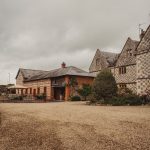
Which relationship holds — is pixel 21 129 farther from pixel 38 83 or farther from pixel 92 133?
pixel 38 83

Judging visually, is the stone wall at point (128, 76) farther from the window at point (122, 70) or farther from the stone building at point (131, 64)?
the window at point (122, 70)

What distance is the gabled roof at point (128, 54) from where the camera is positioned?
35.2 meters

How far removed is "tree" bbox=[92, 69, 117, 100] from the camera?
25.6 metres

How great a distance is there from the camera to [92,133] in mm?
8664

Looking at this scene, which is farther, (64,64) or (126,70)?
(64,64)

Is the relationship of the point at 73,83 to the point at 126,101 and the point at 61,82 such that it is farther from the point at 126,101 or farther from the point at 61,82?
the point at 126,101

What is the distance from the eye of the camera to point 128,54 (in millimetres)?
36156

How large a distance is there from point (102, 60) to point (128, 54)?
6.82 m

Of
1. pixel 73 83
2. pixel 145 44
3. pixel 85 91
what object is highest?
pixel 145 44

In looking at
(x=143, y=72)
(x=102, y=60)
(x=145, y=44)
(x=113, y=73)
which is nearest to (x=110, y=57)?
(x=102, y=60)

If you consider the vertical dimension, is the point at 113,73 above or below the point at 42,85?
above

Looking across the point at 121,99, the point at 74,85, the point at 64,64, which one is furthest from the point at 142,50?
the point at 64,64

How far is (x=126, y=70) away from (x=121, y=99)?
12.5 metres

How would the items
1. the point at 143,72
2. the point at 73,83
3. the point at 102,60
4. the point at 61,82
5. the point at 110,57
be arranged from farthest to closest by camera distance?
the point at 110,57 < the point at 102,60 < the point at 61,82 < the point at 73,83 < the point at 143,72
